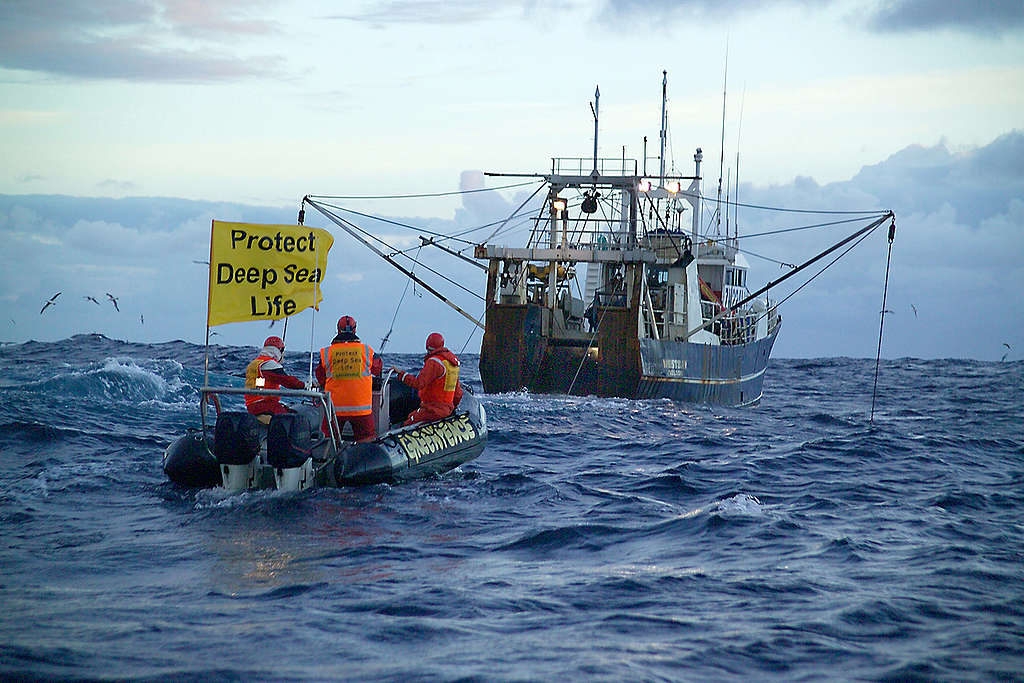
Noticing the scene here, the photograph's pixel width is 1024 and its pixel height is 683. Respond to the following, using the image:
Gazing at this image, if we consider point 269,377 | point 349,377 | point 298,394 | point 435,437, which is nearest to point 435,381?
point 435,437

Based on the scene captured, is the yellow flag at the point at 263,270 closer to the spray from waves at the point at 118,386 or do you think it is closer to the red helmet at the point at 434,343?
the red helmet at the point at 434,343

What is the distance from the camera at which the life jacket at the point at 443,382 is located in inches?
516

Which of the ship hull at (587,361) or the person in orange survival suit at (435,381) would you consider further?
the ship hull at (587,361)

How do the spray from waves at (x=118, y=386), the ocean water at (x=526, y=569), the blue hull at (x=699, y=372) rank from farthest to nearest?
the blue hull at (x=699, y=372)
the spray from waves at (x=118, y=386)
the ocean water at (x=526, y=569)

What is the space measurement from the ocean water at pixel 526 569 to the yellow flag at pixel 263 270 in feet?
6.86

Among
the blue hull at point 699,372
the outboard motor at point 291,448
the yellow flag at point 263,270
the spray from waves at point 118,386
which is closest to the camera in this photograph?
the yellow flag at point 263,270

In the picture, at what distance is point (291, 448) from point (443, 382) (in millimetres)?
2865

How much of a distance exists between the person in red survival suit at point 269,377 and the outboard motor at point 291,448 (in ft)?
2.64

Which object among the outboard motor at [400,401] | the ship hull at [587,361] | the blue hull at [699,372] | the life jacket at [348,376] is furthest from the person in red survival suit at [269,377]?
the blue hull at [699,372]

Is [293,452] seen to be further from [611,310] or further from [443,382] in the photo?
[611,310]

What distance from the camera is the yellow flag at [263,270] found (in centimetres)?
1050

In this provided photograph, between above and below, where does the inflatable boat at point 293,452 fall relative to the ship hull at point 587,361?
below

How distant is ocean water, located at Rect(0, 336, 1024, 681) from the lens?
6.34 meters

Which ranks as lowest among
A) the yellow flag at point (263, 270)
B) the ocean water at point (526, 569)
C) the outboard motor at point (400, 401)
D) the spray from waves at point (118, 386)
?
the ocean water at point (526, 569)
